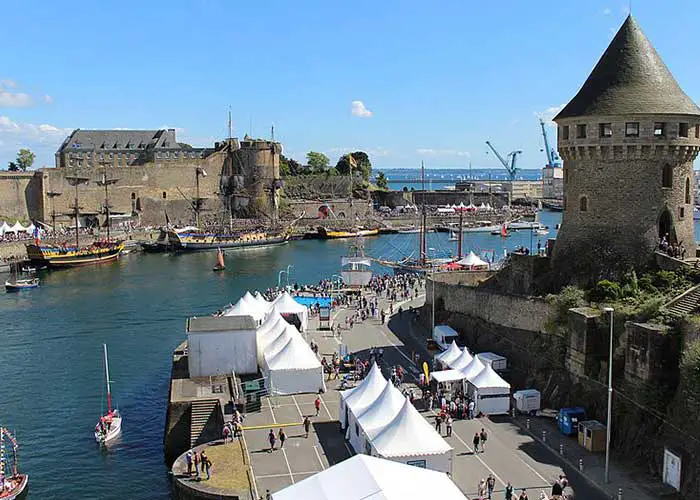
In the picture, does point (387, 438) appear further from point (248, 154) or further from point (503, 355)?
point (248, 154)

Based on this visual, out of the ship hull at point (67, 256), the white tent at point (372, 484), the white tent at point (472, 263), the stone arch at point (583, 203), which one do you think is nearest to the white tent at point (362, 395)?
the white tent at point (372, 484)

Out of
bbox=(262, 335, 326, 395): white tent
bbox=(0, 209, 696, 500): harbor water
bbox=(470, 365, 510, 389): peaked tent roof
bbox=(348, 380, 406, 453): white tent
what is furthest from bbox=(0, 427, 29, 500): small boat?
bbox=(470, 365, 510, 389): peaked tent roof

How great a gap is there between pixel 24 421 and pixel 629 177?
27.2m

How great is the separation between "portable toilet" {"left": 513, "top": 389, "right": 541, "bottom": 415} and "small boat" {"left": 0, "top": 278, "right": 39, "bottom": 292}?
5115 centimetres

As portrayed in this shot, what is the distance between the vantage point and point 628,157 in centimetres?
3147

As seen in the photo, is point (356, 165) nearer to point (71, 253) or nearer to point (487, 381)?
point (71, 253)

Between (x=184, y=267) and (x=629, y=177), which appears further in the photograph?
(x=184, y=267)

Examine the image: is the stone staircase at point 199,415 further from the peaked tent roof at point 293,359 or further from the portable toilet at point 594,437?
the portable toilet at point 594,437

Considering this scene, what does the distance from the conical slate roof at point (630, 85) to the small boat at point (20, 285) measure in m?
51.0

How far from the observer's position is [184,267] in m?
84.8

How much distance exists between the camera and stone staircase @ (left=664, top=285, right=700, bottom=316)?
982 inches

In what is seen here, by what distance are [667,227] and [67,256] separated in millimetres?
66828

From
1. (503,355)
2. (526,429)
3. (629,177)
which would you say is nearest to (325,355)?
(503,355)

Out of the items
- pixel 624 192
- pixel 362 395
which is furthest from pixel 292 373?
pixel 624 192
